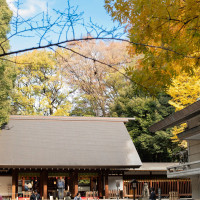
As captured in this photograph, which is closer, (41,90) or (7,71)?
(7,71)

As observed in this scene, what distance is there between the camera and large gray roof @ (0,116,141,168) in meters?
23.6

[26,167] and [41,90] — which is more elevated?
[41,90]

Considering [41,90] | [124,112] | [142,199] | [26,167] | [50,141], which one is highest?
[41,90]

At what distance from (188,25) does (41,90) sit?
2954cm

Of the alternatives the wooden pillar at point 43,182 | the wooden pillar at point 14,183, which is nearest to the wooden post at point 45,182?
the wooden pillar at point 43,182

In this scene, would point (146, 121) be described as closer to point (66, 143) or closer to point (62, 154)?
point (66, 143)

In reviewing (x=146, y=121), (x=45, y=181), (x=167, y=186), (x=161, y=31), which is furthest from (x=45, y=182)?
(x=161, y=31)

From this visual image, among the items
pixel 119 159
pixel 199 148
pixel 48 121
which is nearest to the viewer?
pixel 199 148

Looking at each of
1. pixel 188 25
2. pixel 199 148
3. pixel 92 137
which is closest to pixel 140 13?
pixel 188 25

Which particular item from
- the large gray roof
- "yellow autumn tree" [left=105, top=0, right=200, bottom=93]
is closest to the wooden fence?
the large gray roof

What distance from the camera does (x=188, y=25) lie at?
738 centimetres

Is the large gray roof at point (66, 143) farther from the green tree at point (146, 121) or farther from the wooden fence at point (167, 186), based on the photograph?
the green tree at point (146, 121)

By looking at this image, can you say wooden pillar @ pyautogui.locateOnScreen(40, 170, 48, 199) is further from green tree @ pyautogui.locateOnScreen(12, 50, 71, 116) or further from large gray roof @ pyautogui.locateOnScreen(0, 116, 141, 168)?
green tree @ pyautogui.locateOnScreen(12, 50, 71, 116)

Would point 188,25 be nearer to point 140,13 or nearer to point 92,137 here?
point 140,13
